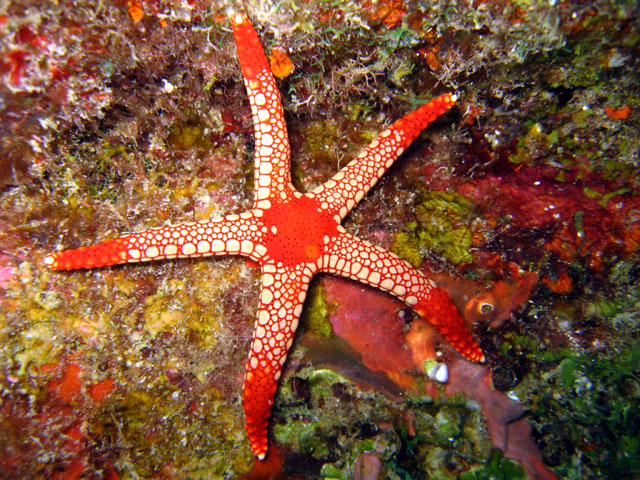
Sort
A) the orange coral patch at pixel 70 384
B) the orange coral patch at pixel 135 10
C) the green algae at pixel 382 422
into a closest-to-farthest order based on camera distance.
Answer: the orange coral patch at pixel 135 10 → the orange coral patch at pixel 70 384 → the green algae at pixel 382 422

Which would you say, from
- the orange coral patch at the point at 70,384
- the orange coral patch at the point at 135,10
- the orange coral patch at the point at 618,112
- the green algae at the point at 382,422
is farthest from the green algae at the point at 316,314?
the orange coral patch at the point at 618,112

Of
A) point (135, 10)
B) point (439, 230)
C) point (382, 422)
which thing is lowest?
point (382, 422)

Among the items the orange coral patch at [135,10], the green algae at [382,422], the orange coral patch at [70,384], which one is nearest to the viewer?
the orange coral patch at [135,10]

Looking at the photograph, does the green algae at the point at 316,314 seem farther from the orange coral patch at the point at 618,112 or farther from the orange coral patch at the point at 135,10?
the orange coral patch at the point at 618,112

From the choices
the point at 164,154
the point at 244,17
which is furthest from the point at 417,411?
the point at 244,17

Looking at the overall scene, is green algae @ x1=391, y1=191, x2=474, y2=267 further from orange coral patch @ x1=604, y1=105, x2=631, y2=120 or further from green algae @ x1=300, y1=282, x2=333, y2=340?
orange coral patch @ x1=604, y1=105, x2=631, y2=120

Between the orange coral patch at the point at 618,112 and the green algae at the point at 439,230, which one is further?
the green algae at the point at 439,230

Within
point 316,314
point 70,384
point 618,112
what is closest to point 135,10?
point 316,314

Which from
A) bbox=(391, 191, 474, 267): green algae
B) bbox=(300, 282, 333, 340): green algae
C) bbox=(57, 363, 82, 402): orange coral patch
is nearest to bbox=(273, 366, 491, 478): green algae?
bbox=(300, 282, 333, 340): green algae

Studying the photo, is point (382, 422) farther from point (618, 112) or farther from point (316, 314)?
point (618, 112)

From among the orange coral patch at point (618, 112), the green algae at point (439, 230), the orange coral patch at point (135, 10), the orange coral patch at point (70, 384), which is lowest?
the orange coral patch at point (70, 384)
